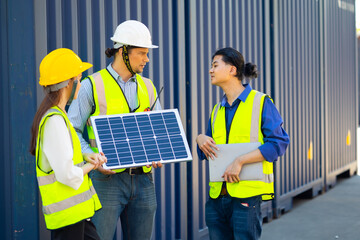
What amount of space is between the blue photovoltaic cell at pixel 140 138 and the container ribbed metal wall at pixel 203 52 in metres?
2.25

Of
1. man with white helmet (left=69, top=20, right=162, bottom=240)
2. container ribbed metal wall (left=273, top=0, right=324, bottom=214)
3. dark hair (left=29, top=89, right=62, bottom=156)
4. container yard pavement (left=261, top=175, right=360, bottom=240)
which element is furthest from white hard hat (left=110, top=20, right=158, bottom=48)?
container ribbed metal wall (left=273, top=0, right=324, bottom=214)

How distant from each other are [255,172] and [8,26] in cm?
199

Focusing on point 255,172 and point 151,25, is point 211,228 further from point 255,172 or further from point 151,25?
point 151,25

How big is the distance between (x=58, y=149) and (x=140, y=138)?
2.45 feet

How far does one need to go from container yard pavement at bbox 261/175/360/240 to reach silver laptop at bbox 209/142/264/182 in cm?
294

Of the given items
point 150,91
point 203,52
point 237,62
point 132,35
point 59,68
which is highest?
point 203,52

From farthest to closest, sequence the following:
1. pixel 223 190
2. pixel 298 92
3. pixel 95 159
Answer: pixel 298 92 < pixel 223 190 < pixel 95 159

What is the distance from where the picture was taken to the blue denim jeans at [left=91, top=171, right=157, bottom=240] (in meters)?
3.22

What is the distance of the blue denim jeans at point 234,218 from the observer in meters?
3.40

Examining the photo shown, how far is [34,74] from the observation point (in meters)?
3.50

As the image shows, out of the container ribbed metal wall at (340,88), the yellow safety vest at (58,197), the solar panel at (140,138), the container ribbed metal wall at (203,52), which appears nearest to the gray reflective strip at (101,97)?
the solar panel at (140,138)

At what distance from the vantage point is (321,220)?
7.09m

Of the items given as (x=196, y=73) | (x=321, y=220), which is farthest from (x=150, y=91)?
(x=321, y=220)

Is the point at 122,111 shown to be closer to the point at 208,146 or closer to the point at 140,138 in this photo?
the point at 140,138
